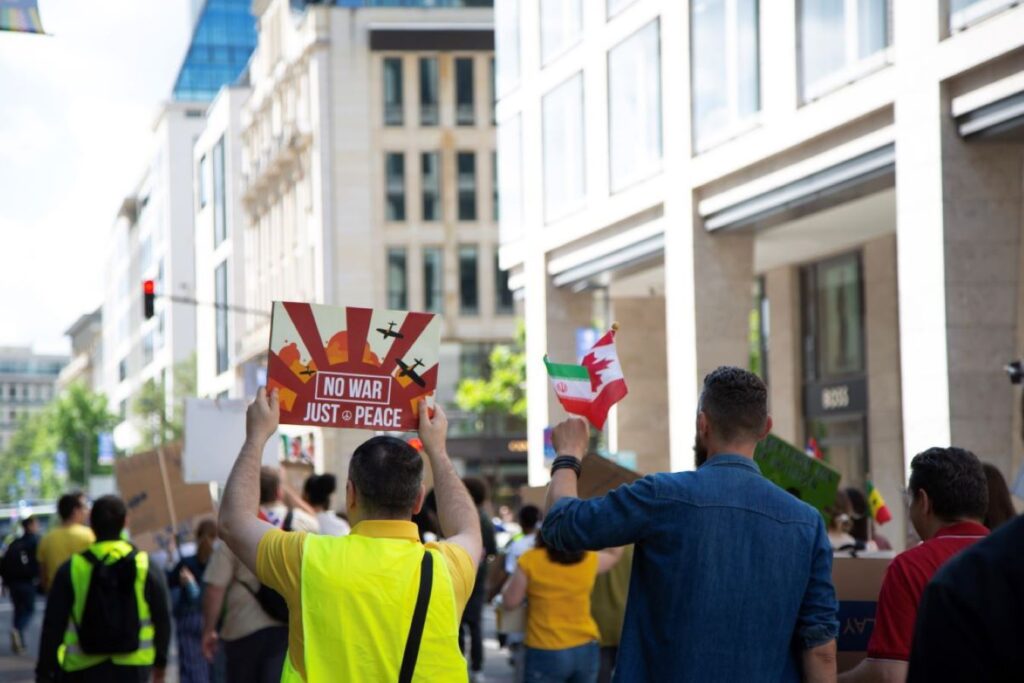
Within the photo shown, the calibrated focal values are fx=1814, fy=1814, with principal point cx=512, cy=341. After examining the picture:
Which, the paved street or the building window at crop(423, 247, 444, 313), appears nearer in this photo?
the paved street

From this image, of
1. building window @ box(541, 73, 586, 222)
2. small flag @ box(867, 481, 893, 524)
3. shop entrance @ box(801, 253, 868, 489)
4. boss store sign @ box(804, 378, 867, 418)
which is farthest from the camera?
shop entrance @ box(801, 253, 868, 489)

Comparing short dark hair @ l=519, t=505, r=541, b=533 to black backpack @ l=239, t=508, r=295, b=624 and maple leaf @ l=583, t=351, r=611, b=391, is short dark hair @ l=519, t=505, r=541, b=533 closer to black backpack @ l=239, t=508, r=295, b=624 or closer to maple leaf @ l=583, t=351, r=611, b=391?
black backpack @ l=239, t=508, r=295, b=624

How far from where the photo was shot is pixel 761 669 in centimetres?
479

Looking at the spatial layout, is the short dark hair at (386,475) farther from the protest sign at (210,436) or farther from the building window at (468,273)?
the building window at (468,273)

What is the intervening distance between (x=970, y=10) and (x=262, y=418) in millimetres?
15349

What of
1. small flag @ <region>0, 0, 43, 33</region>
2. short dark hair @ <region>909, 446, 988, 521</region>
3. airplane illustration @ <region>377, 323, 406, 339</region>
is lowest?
short dark hair @ <region>909, 446, 988, 521</region>

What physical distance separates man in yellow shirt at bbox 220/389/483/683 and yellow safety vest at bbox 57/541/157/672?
179 inches

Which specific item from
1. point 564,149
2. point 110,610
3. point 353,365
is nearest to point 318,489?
point 110,610

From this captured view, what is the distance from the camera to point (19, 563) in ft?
89.9

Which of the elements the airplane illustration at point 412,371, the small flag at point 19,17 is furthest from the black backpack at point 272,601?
the airplane illustration at point 412,371

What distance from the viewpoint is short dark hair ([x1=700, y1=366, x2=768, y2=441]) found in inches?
194

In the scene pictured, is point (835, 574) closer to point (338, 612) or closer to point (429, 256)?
point (338, 612)

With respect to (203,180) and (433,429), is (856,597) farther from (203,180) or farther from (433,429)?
(203,180)

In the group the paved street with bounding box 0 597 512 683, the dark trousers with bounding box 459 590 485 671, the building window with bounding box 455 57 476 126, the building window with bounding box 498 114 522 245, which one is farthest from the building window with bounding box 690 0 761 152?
the building window with bounding box 455 57 476 126
